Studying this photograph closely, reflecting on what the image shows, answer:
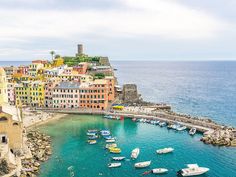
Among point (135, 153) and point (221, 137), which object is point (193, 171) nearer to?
point (135, 153)

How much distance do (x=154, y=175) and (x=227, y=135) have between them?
27.7 metres

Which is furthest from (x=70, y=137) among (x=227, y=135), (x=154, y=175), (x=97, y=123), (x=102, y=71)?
(x=102, y=71)

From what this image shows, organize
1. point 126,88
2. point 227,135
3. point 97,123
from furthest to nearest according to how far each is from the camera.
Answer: point 126,88
point 97,123
point 227,135

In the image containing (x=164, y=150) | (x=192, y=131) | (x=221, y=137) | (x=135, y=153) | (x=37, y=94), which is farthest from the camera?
(x=37, y=94)

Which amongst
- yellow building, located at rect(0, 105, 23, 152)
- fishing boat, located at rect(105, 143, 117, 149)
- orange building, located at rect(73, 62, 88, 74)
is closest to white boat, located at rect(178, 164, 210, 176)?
fishing boat, located at rect(105, 143, 117, 149)

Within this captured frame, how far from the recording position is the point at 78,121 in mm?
96812

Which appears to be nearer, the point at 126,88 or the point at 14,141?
the point at 14,141

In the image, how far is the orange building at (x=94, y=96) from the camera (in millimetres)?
109375

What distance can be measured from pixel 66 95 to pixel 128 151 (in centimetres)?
4725

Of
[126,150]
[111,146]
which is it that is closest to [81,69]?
[111,146]

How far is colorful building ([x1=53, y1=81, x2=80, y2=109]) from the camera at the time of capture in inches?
4337

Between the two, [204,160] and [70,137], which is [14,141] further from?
[204,160]

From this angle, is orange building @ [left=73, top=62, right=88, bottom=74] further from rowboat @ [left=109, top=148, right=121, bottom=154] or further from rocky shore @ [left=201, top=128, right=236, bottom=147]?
rocky shore @ [left=201, top=128, right=236, bottom=147]

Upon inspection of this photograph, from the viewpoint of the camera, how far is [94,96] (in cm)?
10962
